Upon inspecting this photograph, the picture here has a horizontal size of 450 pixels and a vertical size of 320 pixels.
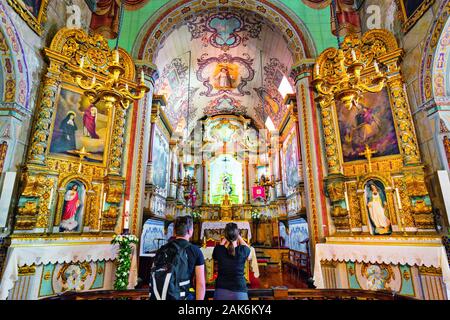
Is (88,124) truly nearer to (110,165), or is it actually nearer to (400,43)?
(110,165)

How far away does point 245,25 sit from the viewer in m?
10.7

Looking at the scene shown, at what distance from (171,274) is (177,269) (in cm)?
7

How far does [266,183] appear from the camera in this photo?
10.7 metres

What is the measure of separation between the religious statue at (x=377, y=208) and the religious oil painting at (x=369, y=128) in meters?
0.95

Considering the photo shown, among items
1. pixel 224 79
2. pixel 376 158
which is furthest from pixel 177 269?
pixel 224 79

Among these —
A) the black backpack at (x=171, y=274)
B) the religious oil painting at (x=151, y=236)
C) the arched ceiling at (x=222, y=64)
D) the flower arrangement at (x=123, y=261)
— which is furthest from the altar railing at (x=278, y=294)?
the arched ceiling at (x=222, y=64)

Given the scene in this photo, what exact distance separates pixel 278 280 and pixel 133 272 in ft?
16.2

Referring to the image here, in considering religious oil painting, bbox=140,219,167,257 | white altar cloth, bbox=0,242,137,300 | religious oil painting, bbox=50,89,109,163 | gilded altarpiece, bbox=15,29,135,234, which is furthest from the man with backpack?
religious oil painting, bbox=140,219,167,257

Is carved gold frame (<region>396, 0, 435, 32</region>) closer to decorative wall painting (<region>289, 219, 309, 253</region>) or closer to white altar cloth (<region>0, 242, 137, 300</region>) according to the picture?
decorative wall painting (<region>289, 219, 309, 253</region>)

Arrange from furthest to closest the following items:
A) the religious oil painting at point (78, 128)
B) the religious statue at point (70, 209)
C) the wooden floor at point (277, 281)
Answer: the wooden floor at point (277, 281) < the religious oil painting at point (78, 128) < the religious statue at point (70, 209)

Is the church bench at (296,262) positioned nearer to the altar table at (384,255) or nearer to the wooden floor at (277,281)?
the wooden floor at (277,281)

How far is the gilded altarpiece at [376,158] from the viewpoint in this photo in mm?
5910
